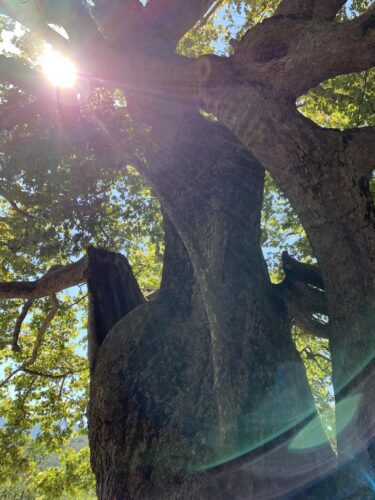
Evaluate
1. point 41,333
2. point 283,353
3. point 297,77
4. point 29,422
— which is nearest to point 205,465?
point 283,353

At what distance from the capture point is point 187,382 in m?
3.16

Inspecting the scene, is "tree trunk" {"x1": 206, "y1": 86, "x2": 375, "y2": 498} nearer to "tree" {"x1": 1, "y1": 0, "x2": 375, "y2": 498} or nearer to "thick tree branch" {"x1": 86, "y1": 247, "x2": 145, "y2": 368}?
"tree" {"x1": 1, "y1": 0, "x2": 375, "y2": 498}

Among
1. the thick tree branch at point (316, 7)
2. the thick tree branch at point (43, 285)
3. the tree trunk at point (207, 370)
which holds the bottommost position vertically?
the tree trunk at point (207, 370)

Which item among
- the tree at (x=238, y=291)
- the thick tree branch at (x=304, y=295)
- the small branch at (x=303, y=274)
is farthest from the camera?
the small branch at (x=303, y=274)

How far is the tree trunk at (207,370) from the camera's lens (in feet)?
7.73

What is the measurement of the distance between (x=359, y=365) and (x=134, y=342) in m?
2.11

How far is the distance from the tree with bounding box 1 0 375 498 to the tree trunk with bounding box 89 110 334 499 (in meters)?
0.01

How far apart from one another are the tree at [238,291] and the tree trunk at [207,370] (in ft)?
0.04

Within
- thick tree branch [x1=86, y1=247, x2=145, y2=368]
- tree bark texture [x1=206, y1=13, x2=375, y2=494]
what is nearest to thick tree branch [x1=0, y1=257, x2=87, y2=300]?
thick tree branch [x1=86, y1=247, x2=145, y2=368]

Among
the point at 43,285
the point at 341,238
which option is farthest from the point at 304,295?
the point at 43,285

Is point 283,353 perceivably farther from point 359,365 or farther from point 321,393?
point 321,393

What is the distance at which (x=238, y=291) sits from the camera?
2.96m

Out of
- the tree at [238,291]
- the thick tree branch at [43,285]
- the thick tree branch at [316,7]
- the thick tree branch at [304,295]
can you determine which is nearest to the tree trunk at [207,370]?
the tree at [238,291]

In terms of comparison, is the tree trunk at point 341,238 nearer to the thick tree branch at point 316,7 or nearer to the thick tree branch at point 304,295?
the thick tree branch at point 304,295
